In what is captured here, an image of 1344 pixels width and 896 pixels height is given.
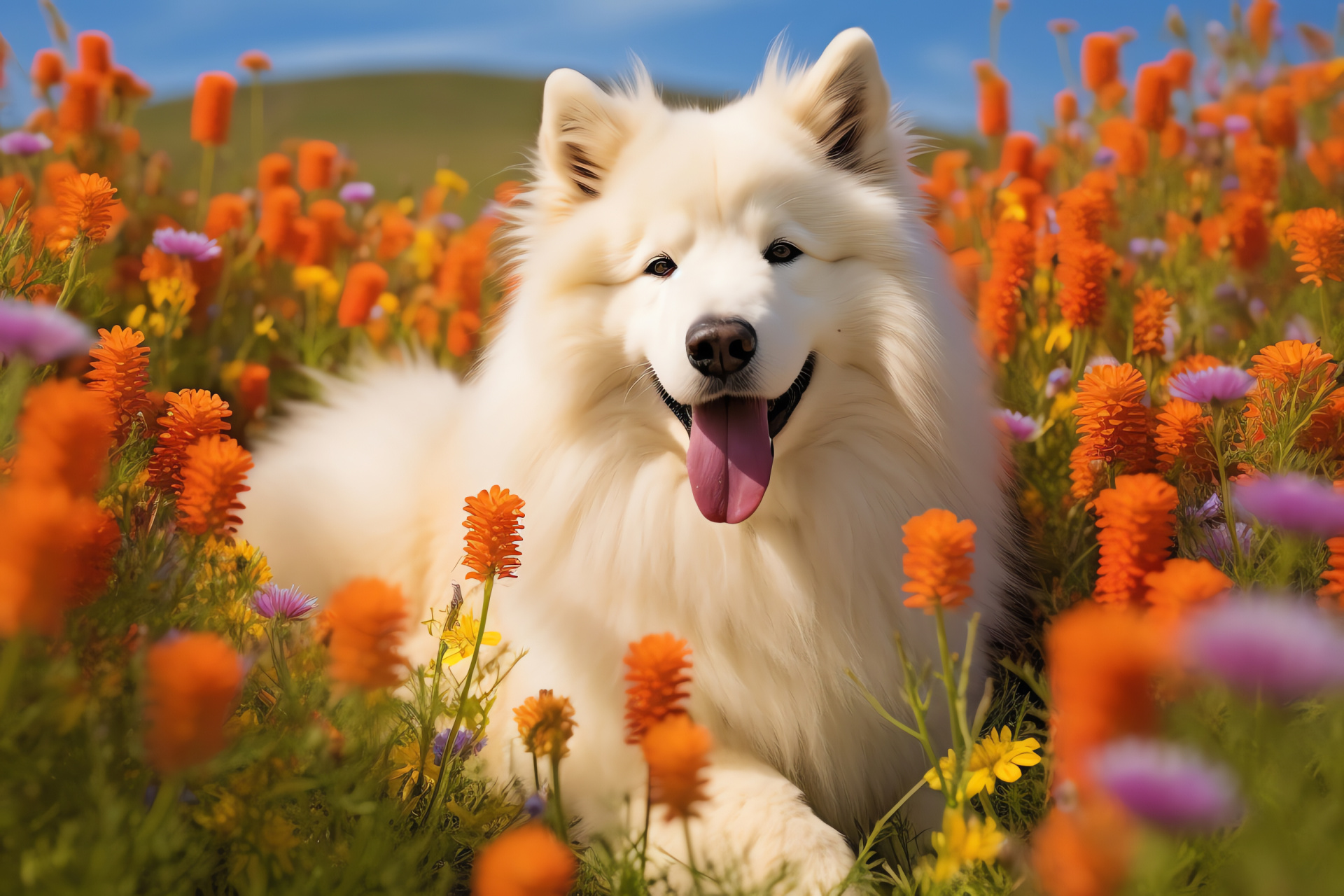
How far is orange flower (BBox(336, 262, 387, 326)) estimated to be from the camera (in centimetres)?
394

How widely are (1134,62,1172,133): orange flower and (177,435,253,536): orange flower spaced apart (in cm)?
436

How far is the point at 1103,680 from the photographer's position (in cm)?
79

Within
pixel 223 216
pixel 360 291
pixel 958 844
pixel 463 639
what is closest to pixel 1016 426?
pixel 958 844

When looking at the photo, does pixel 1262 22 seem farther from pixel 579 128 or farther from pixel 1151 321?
pixel 579 128

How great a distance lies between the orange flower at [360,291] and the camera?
394 centimetres

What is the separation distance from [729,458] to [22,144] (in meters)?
3.10

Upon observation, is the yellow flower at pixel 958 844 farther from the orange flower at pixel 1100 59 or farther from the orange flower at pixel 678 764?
the orange flower at pixel 1100 59

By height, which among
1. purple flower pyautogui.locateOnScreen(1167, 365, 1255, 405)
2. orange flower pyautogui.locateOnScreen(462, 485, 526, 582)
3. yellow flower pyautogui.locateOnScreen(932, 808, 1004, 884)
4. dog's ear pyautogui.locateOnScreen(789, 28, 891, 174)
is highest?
dog's ear pyautogui.locateOnScreen(789, 28, 891, 174)

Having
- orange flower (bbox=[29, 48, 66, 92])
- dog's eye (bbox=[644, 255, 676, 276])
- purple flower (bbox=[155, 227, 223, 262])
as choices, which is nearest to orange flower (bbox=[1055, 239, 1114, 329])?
dog's eye (bbox=[644, 255, 676, 276])

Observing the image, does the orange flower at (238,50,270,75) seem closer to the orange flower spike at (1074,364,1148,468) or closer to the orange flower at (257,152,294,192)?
the orange flower at (257,152,294,192)

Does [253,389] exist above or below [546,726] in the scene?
above

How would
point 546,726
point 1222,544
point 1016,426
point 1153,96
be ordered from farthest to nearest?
point 1153,96, point 1016,426, point 1222,544, point 546,726

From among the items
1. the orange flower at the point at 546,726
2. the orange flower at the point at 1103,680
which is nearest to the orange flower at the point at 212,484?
the orange flower at the point at 546,726

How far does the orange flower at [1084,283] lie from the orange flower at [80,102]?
144 inches
